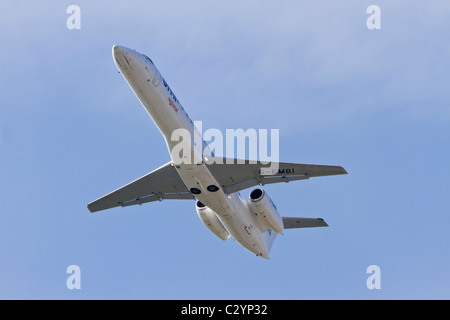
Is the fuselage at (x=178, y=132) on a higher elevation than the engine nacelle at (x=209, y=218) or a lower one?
higher

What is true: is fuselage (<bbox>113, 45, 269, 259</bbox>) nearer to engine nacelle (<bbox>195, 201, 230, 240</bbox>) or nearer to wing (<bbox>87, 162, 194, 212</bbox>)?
engine nacelle (<bbox>195, 201, 230, 240</bbox>)

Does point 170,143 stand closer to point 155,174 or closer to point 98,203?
point 155,174

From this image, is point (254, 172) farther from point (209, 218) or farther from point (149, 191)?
point (149, 191)

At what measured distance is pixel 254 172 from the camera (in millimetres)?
32500

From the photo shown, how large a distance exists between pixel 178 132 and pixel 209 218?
23.2 feet

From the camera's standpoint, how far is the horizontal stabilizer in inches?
1477

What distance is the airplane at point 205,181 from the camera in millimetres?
27828

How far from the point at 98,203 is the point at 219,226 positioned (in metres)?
6.37

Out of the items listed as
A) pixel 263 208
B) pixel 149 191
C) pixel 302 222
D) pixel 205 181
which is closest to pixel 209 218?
pixel 263 208

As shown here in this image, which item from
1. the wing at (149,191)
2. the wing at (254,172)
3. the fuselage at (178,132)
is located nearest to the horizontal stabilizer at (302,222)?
the fuselage at (178,132)

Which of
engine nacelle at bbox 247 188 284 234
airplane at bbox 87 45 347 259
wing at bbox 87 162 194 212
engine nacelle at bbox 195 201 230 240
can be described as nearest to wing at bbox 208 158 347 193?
airplane at bbox 87 45 347 259

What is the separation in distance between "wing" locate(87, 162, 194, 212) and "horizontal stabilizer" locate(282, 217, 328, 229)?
6.63 m

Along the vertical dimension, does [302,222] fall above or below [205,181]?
below

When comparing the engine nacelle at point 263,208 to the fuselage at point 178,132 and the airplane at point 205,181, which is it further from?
the fuselage at point 178,132
